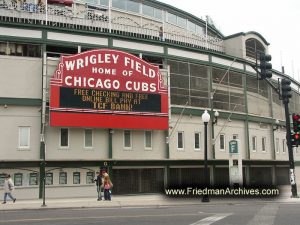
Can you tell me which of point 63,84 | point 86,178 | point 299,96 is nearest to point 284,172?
point 299,96

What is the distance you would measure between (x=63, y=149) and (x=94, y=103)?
374 cm

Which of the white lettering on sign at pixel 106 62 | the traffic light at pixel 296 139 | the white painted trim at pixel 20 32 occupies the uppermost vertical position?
the white painted trim at pixel 20 32

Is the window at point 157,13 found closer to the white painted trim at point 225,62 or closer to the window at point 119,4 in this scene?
the window at point 119,4

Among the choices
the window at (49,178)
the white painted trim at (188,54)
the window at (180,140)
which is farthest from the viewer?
the white painted trim at (188,54)

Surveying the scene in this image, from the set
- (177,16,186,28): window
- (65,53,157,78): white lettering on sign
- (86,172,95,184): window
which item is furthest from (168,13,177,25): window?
(86,172,95,184): window

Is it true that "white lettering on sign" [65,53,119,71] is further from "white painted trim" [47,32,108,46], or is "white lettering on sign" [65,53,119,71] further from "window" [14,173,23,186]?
"window" [14,173,23,186]

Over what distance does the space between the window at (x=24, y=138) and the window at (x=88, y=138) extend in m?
3.85

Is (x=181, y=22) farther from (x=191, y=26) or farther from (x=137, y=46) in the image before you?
(x=137, y=46)

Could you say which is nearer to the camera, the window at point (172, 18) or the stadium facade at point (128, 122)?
the stadium facade at point (128, 122)

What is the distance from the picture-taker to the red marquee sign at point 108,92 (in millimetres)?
26438

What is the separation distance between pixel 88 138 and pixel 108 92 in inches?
138

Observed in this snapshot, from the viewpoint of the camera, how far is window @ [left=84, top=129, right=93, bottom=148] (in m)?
27.9

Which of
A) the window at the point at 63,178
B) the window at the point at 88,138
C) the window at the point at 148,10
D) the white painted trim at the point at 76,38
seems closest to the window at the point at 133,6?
the window at the point at 148,10

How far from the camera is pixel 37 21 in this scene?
29266mm
